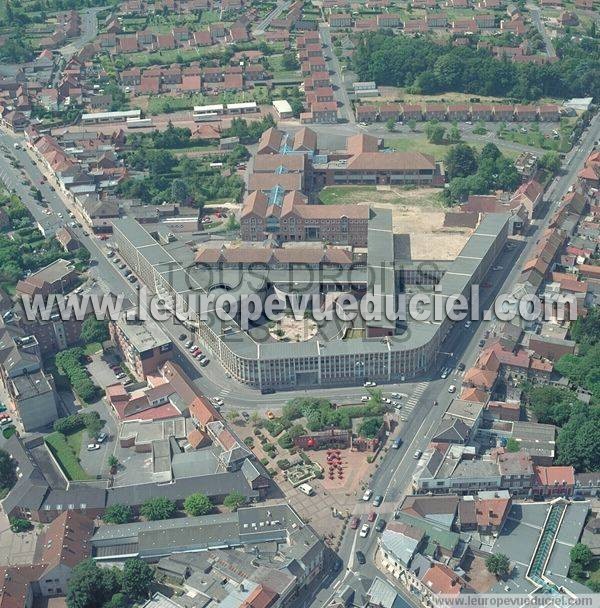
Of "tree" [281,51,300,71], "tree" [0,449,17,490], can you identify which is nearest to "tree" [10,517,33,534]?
"tree" [0,449,17,490]

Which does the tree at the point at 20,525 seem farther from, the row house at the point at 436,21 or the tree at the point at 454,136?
the row house at the point at 436,21

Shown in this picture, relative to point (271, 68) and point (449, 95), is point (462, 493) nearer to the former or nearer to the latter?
point (449, 95)

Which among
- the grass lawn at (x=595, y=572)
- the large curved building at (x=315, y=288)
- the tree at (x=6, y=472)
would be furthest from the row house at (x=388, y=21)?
the grass lawn at (x=595, y=572)

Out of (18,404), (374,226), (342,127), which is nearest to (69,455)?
(18,404)

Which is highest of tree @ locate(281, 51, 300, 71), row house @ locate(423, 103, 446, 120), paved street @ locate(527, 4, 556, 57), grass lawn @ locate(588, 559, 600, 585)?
paved street @ locate(527, 4, 556, 57)

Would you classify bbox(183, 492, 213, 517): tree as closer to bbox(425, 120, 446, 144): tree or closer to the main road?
the main road

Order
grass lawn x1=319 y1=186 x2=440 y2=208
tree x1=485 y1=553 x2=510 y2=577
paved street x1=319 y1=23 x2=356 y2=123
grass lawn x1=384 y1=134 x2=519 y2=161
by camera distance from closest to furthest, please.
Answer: tree x1=485 y1=553 x2=510 y2=577 → grass lawn x1=319 y1=186 x2=440 y2=208 → grass lawn x1=384 y1=134 x2=519 y2=161 → paved street x1=319 y1=23 x2=356 y2=123
